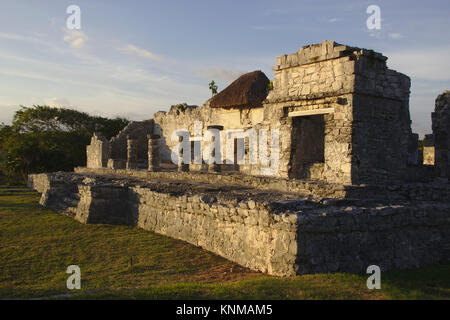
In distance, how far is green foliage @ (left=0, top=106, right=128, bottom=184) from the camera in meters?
23.1

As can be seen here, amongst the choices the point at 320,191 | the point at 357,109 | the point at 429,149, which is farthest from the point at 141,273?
the point at 429,149

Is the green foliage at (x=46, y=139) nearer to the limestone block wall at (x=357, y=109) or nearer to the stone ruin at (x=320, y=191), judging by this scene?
the stone ruin at (x=320, y=191)

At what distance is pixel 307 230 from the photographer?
5.09 m

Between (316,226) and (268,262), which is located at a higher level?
(316,226)

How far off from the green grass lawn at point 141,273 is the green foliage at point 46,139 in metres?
15.4

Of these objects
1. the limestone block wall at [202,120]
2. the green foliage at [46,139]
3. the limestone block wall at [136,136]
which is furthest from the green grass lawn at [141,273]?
the green foliage at [46,139]

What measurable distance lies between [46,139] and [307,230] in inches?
966

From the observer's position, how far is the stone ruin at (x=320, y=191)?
536 centimetres

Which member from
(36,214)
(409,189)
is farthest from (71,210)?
(409,189)

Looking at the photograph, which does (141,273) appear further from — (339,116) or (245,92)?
(245,92)

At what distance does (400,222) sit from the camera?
5.86 m

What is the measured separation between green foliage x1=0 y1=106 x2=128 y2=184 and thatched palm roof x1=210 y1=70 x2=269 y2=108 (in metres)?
12.0
